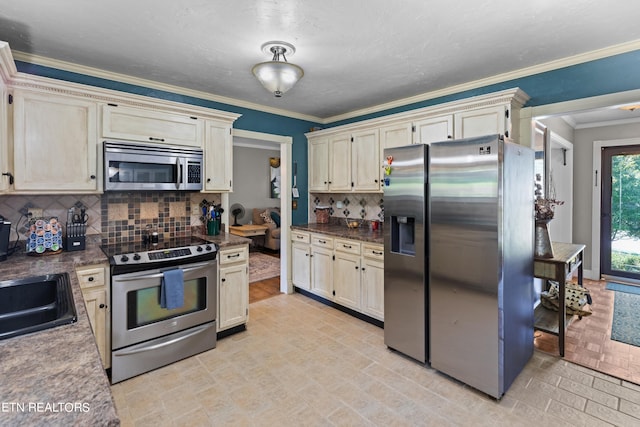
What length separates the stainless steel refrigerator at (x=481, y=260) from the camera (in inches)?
83.6

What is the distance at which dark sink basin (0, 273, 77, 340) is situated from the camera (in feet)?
4.89

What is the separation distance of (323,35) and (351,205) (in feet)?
8.13

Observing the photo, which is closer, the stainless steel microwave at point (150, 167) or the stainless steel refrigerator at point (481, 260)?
the stainless steel refrigerator at point (481, 260)

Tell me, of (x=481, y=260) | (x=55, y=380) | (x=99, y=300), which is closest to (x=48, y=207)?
(x=99, y=300)

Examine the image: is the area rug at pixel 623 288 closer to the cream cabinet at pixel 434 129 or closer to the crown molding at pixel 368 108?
the crown molding at pixel 368 108

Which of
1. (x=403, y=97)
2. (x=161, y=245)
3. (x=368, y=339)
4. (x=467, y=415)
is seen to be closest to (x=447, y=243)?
(x=467, y=415)

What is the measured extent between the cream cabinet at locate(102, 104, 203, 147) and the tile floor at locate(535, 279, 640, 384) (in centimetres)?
383

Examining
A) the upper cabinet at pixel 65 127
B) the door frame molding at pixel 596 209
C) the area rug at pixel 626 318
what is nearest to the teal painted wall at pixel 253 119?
the upper cabinet at pixel 65 127

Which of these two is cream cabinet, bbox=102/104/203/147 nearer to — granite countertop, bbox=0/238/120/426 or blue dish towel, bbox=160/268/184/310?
blue dish towel, bbox=160/268/184/310

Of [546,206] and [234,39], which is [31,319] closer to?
[234,39]

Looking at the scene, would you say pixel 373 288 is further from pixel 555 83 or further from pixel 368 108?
pixel 555 83

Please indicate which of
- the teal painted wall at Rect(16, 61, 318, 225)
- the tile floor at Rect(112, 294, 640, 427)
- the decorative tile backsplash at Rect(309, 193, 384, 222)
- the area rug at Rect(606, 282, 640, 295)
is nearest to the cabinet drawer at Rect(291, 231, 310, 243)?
the teal painted wall at Rect(16, 61, 318, 225)

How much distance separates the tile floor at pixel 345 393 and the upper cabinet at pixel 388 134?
193 cm

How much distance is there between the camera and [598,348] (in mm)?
2807
